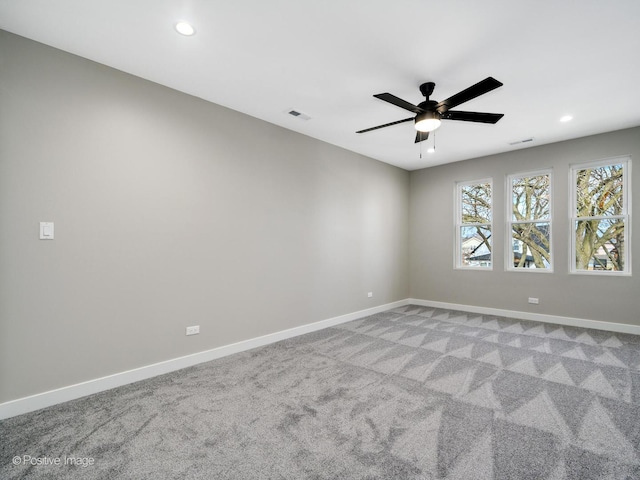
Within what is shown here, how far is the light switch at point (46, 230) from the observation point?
2.39 metres

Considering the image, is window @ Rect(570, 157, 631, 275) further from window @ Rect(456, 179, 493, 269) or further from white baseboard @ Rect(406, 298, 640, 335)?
window @ Rect(456, 179, 493, 269)

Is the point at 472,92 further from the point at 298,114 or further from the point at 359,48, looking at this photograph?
the point at 298,114

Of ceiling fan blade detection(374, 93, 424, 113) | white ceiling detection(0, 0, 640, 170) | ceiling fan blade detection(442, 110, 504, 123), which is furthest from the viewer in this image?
ceiling fan blade detection(442, 110, 504, 123)

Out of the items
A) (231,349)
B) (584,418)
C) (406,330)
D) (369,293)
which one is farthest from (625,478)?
(369,293)

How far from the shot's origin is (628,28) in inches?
88.7

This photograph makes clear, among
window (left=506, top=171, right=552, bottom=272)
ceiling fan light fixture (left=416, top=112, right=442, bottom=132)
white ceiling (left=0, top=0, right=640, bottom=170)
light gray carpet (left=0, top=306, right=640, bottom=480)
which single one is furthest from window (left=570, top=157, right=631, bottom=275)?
ceiling fan light fixture (left=416, top=112, right=442, bottom=132)

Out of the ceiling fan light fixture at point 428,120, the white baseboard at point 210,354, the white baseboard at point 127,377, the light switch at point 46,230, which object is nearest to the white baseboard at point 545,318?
the white baseboard at point 210,354

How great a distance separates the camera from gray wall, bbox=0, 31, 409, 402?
232cm

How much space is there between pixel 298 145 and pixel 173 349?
A: 9.95 ft

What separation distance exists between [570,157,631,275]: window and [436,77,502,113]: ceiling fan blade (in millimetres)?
3434

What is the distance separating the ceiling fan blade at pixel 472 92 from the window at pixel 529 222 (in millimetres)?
3327

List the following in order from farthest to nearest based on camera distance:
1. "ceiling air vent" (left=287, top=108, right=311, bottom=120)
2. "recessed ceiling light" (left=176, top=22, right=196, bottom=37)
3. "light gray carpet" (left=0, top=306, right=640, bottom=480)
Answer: "ceiling air vent" (left=287, top=108, right=311, bottom=120) < "recessed ceiling light" (left=176, top=22, right=196, bottom=37) < "light gray carpet" (left=0, top=306, right=640, bottom=480)

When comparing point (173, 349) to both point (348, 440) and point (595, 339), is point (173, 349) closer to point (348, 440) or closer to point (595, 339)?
point (348, 440)

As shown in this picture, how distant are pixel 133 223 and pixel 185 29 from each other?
1.72 metres
